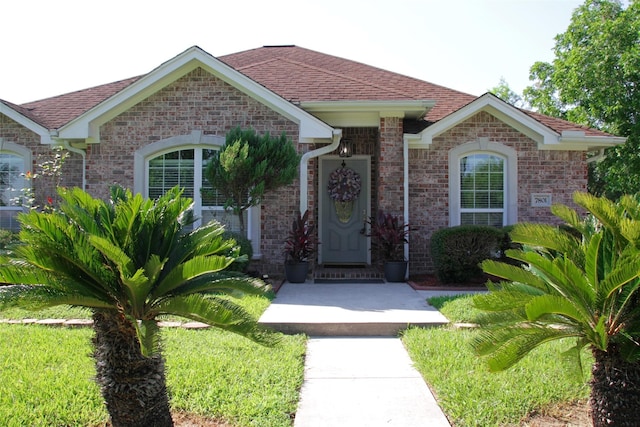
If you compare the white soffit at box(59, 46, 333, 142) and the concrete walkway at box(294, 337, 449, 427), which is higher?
the white soffit at box(59, 46, 333, 142)

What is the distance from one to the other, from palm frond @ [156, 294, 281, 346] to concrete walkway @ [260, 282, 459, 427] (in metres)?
0.99

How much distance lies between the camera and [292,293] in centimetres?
886

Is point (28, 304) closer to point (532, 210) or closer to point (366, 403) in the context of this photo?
point (366, 403)

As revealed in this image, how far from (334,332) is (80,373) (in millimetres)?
2991

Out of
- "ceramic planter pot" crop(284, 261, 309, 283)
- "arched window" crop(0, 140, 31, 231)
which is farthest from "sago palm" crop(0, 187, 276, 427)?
"arched window" crop(0, 140, 31, 231)

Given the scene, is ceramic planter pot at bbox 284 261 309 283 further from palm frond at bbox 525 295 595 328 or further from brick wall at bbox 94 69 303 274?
palm frond at bbox 525 295 595 328

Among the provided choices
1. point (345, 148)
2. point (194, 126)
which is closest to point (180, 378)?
point (194, 126)

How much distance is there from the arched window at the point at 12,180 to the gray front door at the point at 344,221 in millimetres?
6655

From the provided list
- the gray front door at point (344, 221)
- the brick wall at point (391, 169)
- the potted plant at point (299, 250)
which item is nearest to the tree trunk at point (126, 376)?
the potted plant at point (299, 250)

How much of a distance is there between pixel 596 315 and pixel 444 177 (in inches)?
308

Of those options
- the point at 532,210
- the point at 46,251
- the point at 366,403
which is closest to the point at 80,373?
the point at 46,251

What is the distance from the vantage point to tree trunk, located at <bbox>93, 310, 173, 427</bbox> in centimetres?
332

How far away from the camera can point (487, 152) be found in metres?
11.1

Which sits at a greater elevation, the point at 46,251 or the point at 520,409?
the point at 46,251
